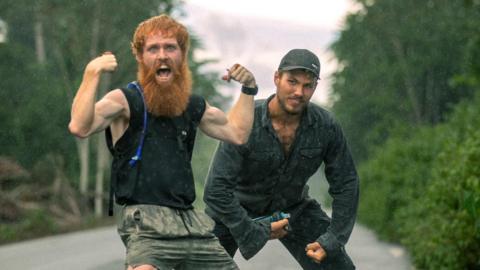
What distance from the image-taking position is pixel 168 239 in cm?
493

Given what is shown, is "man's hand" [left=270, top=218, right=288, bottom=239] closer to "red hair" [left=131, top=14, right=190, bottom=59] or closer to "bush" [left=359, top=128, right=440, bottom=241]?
"red hair" [left=131, top=14, right=190, bottom=59]

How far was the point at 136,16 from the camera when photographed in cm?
3641

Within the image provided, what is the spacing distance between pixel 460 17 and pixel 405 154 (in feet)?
83.0

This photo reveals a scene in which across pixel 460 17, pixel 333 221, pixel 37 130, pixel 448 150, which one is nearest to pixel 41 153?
pixel 37 130

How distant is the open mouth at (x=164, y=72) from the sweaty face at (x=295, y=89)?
1.32 m

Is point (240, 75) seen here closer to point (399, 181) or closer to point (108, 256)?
point (108, 256)

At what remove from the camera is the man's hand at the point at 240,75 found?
5.21 meters

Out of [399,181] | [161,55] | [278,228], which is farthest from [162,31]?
[399,181]

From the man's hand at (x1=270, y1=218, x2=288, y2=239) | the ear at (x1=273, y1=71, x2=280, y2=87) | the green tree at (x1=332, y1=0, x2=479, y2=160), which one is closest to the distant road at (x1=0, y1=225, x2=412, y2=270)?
the man's hand at (x1=270, y1=218, x2=288, y2=239)

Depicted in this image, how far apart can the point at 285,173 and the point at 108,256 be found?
1068 cm

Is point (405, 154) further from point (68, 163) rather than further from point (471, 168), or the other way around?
point (68, 163)

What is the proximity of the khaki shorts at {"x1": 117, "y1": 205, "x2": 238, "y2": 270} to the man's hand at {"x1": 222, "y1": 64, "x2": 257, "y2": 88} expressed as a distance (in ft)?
2.29

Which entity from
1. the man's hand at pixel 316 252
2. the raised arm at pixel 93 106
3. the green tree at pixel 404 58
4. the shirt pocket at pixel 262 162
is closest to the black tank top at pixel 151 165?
the raised arm at pixel 93 106

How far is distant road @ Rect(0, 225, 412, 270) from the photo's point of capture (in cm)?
1434
